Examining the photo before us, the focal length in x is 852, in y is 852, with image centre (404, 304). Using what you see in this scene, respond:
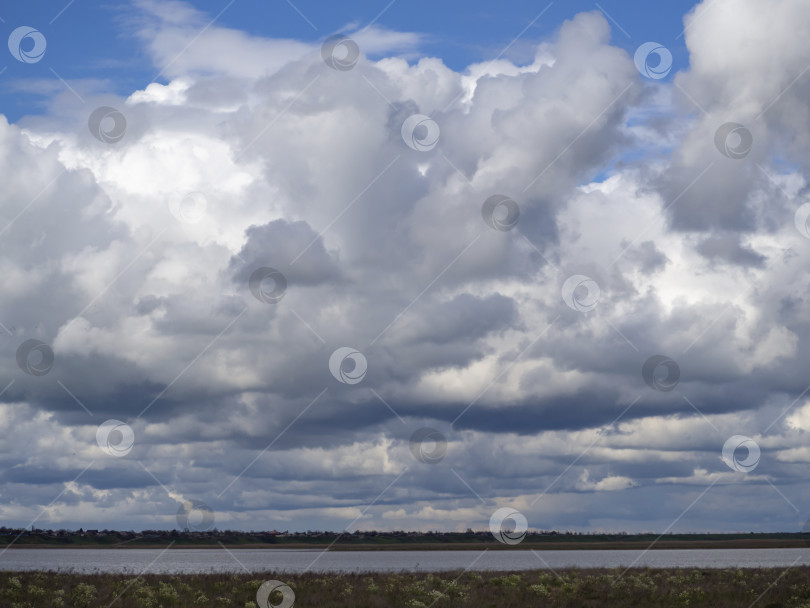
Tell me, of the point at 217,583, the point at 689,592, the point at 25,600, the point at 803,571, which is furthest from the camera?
the point at 803,571

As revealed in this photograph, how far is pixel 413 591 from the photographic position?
50.4 metres

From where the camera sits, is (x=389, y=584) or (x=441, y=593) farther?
(x=389, y=584)

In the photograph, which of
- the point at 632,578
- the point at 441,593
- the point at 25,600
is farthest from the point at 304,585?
the point at 632,578

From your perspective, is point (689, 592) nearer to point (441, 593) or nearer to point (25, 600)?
point (441, 593)

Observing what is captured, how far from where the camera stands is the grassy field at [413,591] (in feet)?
150

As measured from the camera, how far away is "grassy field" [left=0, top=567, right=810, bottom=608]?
150 feet

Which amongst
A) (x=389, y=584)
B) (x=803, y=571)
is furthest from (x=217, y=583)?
(x=803, y=571)

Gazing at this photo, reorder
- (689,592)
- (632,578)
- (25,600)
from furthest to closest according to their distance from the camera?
(632,578)
(689,592)
(25,600)

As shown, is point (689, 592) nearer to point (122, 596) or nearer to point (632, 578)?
point (632, 578)

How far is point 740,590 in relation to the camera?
5159 cm

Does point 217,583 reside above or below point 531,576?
above

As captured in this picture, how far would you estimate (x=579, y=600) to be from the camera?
48156 mm

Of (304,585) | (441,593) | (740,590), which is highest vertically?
(304,585)

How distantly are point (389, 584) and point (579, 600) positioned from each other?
1304 centimetres
